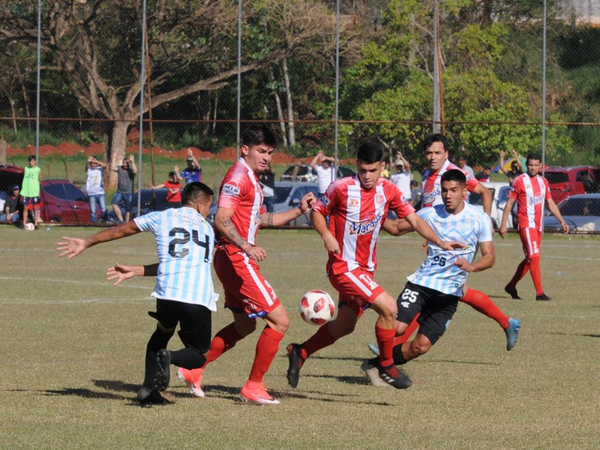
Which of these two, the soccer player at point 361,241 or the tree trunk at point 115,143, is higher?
the tree trunk at point 115,143

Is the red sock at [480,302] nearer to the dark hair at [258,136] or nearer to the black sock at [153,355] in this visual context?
the dark hair at [258,136]

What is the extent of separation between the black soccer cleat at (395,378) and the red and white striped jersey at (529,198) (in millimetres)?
8098

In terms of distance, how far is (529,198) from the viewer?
16.0 meters

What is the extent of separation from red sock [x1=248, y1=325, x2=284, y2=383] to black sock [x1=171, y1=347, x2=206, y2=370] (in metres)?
0.37

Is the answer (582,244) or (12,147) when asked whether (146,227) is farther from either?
(12,147)

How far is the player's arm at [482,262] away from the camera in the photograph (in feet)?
26.9

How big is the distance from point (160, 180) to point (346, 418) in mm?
29079

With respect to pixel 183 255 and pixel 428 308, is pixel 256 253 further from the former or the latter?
pixel 428 308

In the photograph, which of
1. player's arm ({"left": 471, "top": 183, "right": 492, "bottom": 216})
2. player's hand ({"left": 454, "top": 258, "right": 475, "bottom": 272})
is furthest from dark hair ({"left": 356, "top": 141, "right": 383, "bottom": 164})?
player's arm ({"left": 471, "top": 183, "right": 492, "bottom": 216})

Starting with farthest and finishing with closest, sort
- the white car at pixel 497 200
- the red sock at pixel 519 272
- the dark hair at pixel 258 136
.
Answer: the white car at pixel 497 200, the red sock at pixel 519 272, the dark hair at pixel 258 136

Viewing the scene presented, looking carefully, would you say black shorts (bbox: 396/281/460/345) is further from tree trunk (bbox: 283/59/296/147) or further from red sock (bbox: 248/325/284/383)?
tree trunk (bbox: 283/59/296/147)

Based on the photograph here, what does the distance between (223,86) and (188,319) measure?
2695cm

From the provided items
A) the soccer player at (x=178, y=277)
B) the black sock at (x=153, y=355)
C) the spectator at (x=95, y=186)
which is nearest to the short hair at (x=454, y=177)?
the soccer player at (x=178, y=277)

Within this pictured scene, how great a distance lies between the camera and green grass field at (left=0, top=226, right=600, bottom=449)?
21.5 ft
